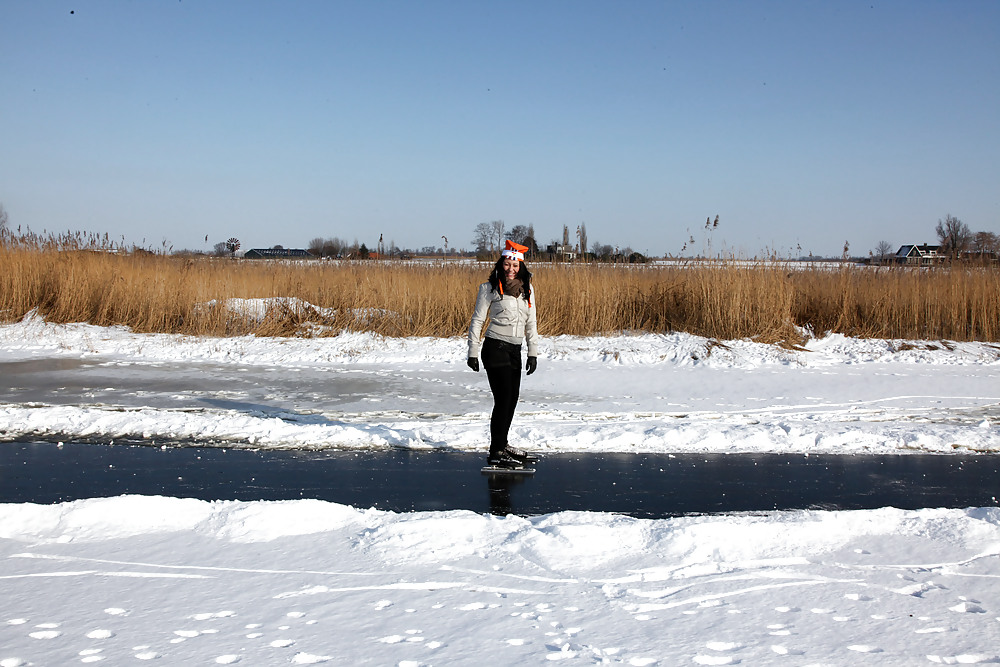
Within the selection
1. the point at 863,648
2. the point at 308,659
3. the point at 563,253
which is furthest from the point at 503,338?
the point at 563,253

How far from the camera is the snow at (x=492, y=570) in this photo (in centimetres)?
301

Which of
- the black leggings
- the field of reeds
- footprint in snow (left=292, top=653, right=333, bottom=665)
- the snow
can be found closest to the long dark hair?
the black leggings

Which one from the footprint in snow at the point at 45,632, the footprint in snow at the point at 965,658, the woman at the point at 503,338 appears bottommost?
the footprint in snow at the point at 965,658

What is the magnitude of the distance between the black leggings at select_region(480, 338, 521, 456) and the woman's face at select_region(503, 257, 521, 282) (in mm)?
523

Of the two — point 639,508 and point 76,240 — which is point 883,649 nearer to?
point 639,508

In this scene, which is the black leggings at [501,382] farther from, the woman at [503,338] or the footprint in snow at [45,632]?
the footprint in snow at [45,632]

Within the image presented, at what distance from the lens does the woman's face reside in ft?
18.7

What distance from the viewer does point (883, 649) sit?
118 inches

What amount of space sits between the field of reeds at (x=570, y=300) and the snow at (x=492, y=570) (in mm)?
5627

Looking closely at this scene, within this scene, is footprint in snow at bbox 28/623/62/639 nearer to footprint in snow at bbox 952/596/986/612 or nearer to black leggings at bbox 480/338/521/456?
black leggings at bbox 480/338/521/456

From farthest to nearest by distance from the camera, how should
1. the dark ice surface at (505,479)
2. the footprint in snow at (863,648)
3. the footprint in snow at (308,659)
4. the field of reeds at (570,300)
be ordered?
the field of reeds at (570,300)
the dark ice surface at (505,479)
the footprint in snow at (863,648)
the footprint in snow at (308,659)

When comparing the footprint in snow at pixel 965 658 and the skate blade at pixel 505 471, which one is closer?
the footprint in snow at pixel 965 658

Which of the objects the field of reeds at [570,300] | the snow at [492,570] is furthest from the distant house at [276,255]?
the snow at [492,570]

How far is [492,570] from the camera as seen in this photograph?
149 inches
